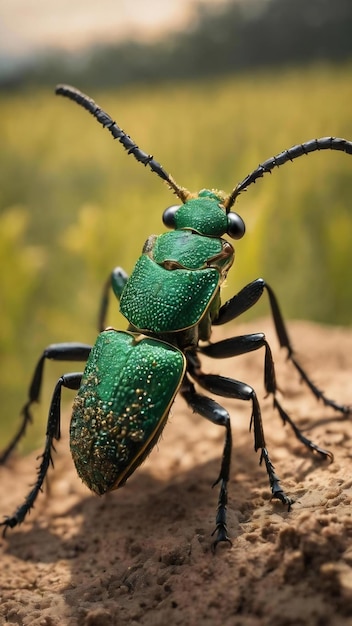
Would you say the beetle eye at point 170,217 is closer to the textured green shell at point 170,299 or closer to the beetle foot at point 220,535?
the textured green shell at point 170,299

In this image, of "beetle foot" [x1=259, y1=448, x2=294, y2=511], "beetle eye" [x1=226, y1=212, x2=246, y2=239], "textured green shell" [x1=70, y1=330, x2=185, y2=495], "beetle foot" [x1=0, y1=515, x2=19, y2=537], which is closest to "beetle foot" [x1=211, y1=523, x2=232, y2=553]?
"beetle foot" [x1=259, y1=448, x2=294, y2=511]

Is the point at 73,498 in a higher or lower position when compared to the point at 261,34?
lower

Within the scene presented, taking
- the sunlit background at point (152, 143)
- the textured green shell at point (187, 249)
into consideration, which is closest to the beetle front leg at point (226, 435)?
the textured green shell at point (187, 249)

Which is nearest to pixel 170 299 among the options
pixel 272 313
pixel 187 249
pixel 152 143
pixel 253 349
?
pixel 187 249

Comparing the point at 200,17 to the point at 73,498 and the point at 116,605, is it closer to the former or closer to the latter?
the point at 73,498

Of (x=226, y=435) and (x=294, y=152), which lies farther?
(x=294, y=152)

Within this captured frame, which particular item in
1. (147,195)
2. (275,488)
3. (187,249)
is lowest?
(275,488)

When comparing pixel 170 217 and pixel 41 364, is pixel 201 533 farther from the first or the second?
pixel 170 217

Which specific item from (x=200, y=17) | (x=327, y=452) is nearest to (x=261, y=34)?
(x=200, y=17)
